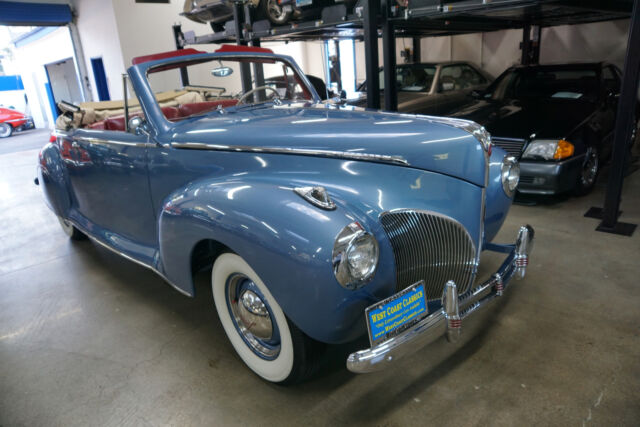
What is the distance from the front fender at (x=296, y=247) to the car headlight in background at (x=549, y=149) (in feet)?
9.40

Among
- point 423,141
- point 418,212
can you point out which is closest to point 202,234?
point 418,212

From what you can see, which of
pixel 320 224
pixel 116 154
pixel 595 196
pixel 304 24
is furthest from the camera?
pixel 304 24

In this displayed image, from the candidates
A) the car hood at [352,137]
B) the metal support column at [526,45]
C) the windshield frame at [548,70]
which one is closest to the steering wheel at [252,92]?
the car hood at [352,137]

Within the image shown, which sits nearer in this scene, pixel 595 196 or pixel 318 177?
pixel 318 177

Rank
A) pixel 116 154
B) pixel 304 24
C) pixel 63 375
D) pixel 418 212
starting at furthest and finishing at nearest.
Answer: pixel 304 24 < pixel 116 154 < pixel 63 375 < pixel 418 212

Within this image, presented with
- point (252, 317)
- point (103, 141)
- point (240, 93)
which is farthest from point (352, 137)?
point (103, 141)

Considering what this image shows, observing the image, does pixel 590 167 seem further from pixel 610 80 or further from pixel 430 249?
pixel 430 249

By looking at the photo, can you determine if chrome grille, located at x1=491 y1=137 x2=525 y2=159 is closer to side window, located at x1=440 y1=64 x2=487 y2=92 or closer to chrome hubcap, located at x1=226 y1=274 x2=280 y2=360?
side window, located at x1=440 y1=64 x2=487 y2=92

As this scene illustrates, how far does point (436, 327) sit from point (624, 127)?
8.85 ft

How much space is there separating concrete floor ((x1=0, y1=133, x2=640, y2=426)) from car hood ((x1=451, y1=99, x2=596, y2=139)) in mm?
1340

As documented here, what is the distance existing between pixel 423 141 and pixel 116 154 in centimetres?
184

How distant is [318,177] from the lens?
5.97ft

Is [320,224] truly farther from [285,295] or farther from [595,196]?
[595,196]

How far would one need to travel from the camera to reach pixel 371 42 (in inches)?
168
